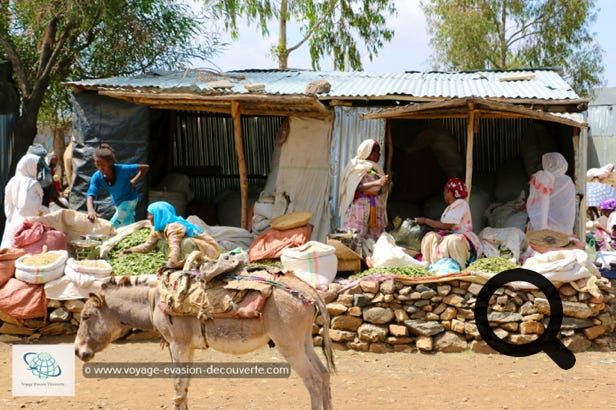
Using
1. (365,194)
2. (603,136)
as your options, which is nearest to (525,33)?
(603,136)

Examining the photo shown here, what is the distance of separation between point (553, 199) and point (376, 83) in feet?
10.4

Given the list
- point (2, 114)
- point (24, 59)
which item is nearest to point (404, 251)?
point (2, 114)

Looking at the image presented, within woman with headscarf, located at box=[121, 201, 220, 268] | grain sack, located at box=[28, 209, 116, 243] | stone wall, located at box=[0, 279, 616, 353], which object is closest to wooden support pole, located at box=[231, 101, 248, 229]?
woman with headscarf, located at box=[121, 201, 220, 268]

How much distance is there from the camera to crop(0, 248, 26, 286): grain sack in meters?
7.94

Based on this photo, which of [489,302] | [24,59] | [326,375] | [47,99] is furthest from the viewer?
[47,99]

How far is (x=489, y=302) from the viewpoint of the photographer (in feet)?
25.1

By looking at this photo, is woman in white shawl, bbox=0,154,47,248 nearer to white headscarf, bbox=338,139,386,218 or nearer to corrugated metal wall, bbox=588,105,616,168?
white headscarf, bbox=338,139,386,218

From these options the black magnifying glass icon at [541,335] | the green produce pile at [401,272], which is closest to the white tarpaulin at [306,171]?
the green produce pile at [401,272]

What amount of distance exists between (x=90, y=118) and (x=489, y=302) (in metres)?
6.14

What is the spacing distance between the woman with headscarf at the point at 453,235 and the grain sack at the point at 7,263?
4545 mm

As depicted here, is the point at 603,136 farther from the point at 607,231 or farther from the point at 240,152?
the point at 240,152

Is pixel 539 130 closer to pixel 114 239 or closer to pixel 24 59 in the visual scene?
pixel 114 239

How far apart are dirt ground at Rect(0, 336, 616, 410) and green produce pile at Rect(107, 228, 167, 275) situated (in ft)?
2.78

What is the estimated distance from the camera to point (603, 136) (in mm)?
18516
